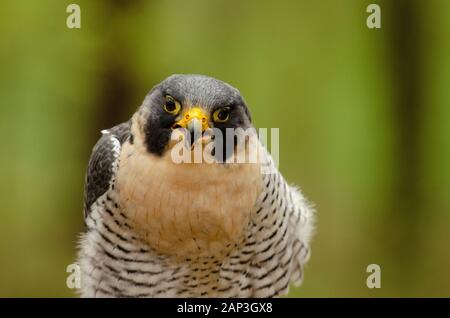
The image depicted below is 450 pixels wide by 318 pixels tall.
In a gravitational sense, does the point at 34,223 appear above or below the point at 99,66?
below

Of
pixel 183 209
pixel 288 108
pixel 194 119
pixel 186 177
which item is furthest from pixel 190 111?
pixel 288 108

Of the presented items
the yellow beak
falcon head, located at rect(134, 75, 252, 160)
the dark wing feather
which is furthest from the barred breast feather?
the yellow beak

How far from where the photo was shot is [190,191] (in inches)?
76.0

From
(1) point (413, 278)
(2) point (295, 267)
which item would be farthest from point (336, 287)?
(2) point (295, 267)

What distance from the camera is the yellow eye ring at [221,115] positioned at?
1.81 m

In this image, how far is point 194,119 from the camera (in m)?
1.74

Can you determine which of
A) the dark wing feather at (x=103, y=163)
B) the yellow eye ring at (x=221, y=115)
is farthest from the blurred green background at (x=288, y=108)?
the yellow eye ring at (x=221, y=115)

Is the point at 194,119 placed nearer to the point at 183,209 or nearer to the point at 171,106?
the point at 171,106

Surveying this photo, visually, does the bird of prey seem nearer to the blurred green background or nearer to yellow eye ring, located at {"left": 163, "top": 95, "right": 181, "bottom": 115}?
yellow eye ring, located at {"left": 163, "top": 95, "right": 181, "bottom": 115}

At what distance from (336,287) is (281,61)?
1421 mm

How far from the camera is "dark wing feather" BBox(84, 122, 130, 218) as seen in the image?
2.07 metres

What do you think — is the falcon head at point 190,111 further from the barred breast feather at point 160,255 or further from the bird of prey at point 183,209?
the barred breast feather at point 160,255

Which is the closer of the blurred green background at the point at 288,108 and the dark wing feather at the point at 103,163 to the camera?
the dark wing feather at the point at 103,163

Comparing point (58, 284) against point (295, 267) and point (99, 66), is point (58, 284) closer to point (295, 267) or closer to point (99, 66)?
point (99, 66)
